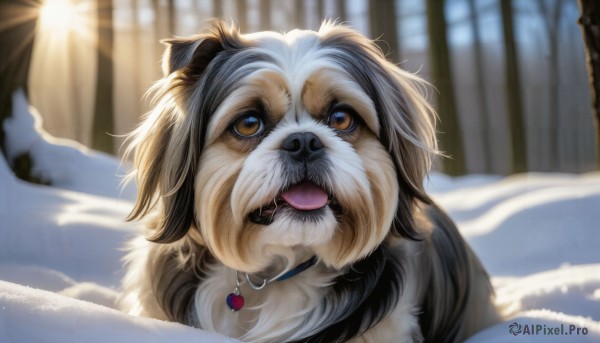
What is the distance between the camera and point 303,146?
1.69 m

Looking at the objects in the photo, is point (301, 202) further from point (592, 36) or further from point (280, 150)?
point (592, 36)

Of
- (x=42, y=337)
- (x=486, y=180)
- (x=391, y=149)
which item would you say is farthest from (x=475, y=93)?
(x=42, y=337)

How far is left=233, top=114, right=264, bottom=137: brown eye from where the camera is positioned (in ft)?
5.89

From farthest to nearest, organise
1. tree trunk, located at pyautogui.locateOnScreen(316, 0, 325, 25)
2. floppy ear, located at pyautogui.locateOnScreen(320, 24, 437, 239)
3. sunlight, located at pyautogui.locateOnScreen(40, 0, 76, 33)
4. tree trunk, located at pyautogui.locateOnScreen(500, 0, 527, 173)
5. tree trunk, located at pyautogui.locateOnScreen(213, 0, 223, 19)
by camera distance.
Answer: tree trunk, located at pyautogui.locateOnScreen(316, 0, 325, 25) < tree trunk, located at pyautogui.locateOnScreen(500, 0, 527, 173) < tree trunk, located at pyautogui.locateOnScreen(213, 0, 223, 19) < sunlight, located at pyautogui.locateOnScreen(40, 0, 76, 33) < floppy ear, located at pyautogui.locateOnScreen(320, 24, 437, 239)

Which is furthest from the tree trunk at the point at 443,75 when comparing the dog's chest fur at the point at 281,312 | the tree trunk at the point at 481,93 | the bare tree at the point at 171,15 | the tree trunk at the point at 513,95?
the dog's chest fur at the point at 281,312

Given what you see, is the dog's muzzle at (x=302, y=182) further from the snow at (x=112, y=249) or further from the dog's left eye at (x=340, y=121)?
the snow at (x=112, y=249)

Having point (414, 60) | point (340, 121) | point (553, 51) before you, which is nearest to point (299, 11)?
point (414, 60)

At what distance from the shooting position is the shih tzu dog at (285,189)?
1741 millimetres

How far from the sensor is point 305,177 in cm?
171

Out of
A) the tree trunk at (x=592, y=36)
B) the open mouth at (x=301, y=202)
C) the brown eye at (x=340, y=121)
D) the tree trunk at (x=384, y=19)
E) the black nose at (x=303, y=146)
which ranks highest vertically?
the tree trunk at (x=384, y=19)

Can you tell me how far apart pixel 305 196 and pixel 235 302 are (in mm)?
453

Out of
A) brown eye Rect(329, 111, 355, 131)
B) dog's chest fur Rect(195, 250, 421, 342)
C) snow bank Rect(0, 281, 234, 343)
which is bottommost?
dog's chest fur Rect(195, 250, 421, 342)

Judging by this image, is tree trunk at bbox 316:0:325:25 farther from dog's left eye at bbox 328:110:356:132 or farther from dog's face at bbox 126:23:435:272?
dog's left eye at bbox 328:110:356:132

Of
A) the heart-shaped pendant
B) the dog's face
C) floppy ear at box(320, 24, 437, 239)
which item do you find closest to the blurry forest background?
floppy ear at box(320, 24, 437, 239)
